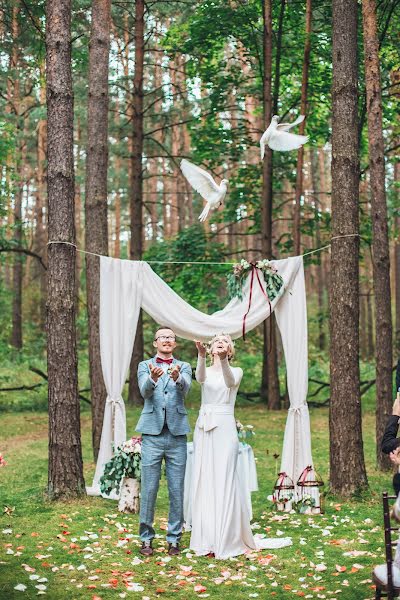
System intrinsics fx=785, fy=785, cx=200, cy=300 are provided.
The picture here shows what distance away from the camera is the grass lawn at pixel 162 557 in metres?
5.53

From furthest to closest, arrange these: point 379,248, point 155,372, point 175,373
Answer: point 379,248 → point 175,373 → point 155,372

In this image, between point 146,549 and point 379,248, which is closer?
point 146,549

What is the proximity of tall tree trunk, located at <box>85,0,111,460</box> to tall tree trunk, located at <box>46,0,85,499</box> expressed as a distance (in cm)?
200

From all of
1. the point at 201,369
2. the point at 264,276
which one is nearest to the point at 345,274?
the point at 264,276

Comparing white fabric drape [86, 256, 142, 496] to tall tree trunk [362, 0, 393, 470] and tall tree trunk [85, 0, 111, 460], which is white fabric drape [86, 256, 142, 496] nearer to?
tall tree trunk [85, 0, 111, 460]

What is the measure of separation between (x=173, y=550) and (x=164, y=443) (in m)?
0.88

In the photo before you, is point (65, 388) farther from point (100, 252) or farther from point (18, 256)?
point (18, 256)

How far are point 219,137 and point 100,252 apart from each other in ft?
24.7

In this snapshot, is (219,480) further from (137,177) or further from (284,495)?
(137,177)

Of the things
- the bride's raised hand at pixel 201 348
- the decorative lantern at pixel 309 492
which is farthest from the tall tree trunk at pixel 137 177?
the bride's raised hand at pixel 201 348

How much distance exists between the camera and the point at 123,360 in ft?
27.5

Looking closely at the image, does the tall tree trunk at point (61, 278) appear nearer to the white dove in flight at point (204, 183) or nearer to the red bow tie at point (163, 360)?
the white dove in flight at point (204, 183)

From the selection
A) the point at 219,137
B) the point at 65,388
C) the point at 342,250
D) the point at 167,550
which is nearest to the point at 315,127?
the point at 219,137

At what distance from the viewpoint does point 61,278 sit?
8.00 meters
